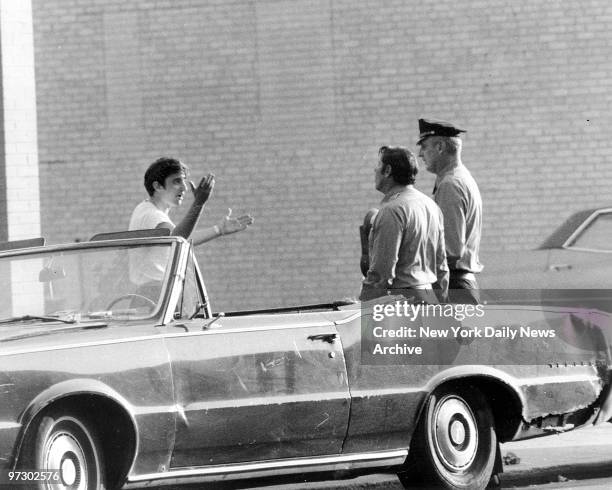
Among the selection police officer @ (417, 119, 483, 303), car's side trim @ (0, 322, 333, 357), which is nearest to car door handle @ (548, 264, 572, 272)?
police officer @ (417, 119, 483, 303)

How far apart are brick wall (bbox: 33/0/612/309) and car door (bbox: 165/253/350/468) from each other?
6227 millimetres

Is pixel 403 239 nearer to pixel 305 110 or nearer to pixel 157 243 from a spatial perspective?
pixel 157 243

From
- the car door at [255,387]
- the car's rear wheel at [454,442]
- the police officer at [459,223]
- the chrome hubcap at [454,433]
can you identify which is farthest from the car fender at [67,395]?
the police officer at [459,223]

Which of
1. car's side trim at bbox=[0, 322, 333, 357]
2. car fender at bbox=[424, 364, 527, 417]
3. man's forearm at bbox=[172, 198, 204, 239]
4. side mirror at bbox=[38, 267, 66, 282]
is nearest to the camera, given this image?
car's side trim at bbox=[0, 322, 333, 357]

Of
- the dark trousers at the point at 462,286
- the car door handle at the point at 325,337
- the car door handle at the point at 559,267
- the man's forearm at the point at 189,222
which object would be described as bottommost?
the car door handle at the point at 559,267

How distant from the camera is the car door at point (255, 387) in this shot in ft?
17.1

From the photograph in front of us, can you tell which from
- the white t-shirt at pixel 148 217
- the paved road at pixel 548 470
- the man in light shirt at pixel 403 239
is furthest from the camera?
the white t-shirt at pixel 148 217

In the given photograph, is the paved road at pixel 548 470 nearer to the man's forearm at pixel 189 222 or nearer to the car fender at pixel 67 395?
the car fender at pixel 67 395

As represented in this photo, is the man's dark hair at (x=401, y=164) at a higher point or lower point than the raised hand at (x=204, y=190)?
higher

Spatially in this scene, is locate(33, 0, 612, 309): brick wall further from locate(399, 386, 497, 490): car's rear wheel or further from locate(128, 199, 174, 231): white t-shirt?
locate(399, 386, 497, 490): car's rear wheel

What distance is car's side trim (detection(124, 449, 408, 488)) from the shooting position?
515 cm

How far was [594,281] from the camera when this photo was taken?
941cm

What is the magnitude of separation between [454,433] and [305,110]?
6.31 m

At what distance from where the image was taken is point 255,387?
17.7ft
